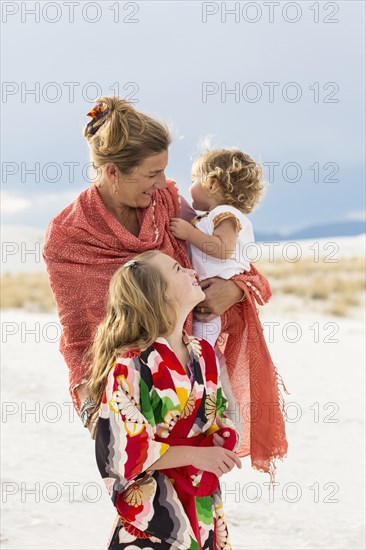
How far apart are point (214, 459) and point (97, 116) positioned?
53.2 inches

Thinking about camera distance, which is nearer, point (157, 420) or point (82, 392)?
point (157, 420)

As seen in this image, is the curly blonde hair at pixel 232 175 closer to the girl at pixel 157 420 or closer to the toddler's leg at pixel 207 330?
the toddler's leg at pixel 207 330

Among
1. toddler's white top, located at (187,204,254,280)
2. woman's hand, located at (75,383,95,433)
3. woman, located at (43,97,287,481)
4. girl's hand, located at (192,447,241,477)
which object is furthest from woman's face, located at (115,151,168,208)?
girl's hand, located at (192,447,241,477)

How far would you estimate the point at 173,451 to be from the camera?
9.55 feet

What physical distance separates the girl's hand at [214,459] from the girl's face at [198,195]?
116 centimetres

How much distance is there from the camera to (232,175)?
373 centimetres

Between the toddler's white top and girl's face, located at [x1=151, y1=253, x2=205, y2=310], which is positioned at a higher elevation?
the toddler's white top

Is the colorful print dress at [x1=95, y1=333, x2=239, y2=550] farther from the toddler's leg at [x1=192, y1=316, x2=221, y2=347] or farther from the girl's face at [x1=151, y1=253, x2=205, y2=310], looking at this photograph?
the toddler's leg at [x1=192, y1=316, x2=221, y2=347]

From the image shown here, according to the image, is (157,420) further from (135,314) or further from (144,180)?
(144,180)

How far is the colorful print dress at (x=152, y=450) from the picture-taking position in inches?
113

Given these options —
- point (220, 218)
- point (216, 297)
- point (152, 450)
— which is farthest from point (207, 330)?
point (152, 450)

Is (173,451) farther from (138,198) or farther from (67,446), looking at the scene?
(67,446)

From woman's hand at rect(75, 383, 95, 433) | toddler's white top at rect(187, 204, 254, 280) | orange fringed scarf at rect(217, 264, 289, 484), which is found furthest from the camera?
orange fringed scarf at rect(217, 264, 289, 484)

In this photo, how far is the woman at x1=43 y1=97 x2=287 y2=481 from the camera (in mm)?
3367
